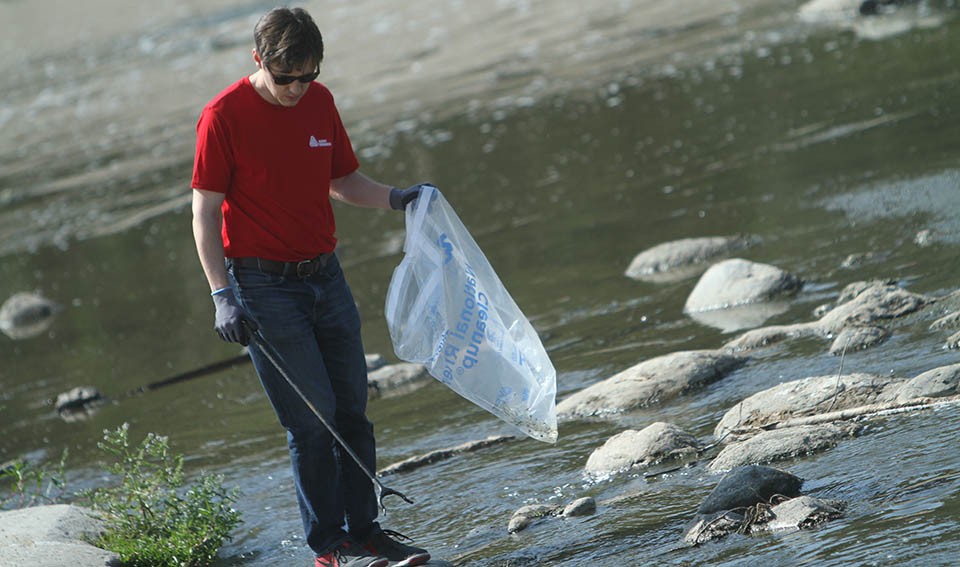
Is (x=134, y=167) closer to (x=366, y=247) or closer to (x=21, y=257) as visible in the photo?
(x=21, y=257)

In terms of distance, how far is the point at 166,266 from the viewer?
12.5m

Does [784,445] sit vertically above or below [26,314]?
below

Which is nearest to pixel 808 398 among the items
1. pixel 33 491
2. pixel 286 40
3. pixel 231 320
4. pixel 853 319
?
pixel 853 319

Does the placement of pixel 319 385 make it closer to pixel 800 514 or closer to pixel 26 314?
pixel 800 514

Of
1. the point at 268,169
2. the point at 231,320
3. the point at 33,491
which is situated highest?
the point at 268,169

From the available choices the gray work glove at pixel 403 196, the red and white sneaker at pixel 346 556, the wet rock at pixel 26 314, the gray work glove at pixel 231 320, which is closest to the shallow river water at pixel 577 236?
the wet rock at pixel 26 314

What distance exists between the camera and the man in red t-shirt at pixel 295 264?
4.36 metres

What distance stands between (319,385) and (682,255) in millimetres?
4393

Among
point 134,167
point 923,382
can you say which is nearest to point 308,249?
point 923,382

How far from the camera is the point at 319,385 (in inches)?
181

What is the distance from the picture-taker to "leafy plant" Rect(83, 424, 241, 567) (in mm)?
5348

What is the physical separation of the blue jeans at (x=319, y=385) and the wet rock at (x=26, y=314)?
754 cm

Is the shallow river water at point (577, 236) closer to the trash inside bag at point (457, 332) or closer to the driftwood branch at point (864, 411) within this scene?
the driftwood branch at point (864, 411)

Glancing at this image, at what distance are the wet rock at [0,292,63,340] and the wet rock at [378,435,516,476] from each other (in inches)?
256
